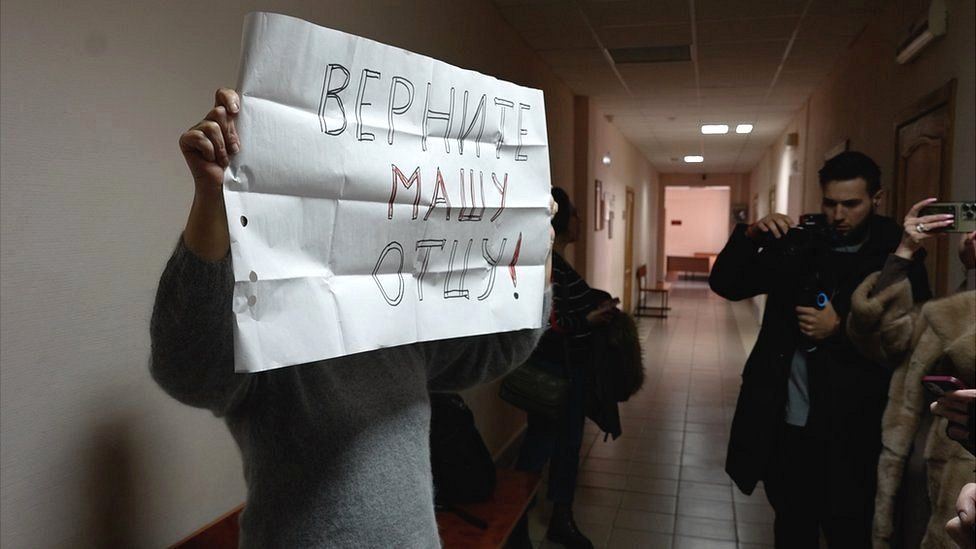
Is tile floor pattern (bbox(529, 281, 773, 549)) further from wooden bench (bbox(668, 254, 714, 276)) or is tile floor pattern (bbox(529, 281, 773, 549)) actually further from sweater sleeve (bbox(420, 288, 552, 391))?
wooden bench (bbox(668, 254, 714, 276))

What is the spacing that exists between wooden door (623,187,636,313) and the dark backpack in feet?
23.9

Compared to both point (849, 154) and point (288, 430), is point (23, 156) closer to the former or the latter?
point (288, 430)

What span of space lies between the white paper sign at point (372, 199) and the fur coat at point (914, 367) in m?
0.88

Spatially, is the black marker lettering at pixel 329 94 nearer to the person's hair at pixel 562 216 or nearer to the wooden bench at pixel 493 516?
the wooden bench at pixel 493 516

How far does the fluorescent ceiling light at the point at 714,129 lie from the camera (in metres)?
7.41

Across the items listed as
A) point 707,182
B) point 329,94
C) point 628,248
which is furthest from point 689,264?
point 329,94

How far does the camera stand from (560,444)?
9.21 feet

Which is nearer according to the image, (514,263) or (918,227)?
(514,263)

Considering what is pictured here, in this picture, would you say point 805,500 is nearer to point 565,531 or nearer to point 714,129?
point 565,531

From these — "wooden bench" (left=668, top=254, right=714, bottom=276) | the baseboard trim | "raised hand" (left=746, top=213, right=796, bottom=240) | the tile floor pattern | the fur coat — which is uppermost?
"raised hand" (left=746, top=213, right=796, bottom=240)

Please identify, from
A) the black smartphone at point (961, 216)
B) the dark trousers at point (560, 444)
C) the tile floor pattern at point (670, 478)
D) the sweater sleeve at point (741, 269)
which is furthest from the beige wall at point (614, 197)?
the black smartphone at point (961, 216)

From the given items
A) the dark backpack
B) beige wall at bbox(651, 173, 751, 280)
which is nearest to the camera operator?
the dark backpack

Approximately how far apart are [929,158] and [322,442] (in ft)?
8.45

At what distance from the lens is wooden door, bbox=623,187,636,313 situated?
9195 millimetres
